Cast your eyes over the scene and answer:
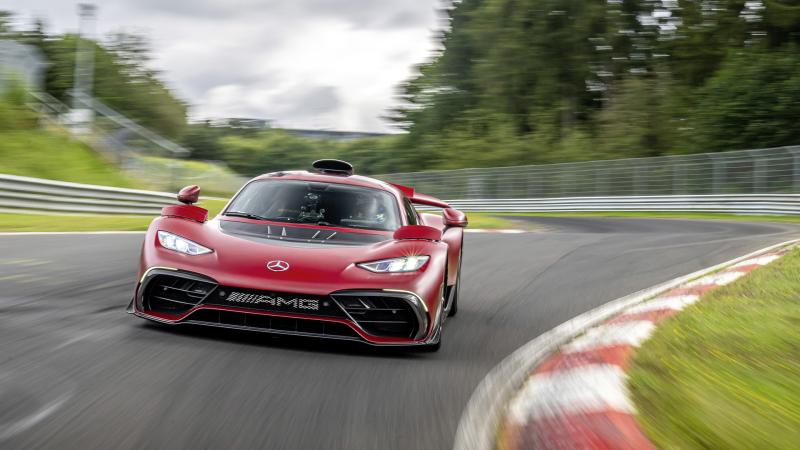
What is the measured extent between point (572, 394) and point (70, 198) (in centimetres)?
1623

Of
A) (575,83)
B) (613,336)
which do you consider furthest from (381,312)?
(575,83)

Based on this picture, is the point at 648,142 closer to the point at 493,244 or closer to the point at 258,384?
the point at 493,244

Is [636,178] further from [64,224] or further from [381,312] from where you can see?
[381,312]

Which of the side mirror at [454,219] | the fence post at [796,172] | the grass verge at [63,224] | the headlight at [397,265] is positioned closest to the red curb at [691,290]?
the side mirror at [454,219]

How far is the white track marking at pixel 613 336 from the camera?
5613 millimetres

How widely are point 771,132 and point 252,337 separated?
3697 cm

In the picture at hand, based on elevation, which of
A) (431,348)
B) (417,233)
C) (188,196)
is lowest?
(431,348)

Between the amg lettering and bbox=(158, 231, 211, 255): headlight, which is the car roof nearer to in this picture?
bbox=(158, 231, 211, 255): headlight

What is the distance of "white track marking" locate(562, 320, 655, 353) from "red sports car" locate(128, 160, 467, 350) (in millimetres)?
868

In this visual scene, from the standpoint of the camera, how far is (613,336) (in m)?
5.92

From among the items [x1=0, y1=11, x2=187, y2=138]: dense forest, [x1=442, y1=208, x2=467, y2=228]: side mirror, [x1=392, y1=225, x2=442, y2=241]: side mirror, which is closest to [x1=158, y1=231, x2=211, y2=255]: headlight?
[x1=392, y1=225, x2=442, y2=241]: side mirror

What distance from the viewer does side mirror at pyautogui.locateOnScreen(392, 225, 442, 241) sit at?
19.2 ft

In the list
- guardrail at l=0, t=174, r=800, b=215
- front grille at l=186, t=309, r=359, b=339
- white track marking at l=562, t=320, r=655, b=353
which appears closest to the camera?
front grille at l=186, t=309, r=359, b=339

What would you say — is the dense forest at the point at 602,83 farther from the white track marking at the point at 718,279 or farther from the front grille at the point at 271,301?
the front grille at the point at 271,301
